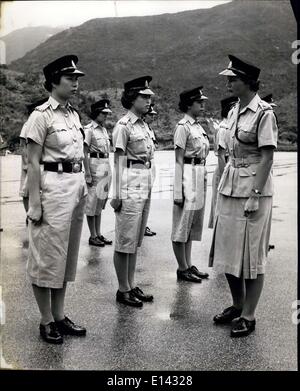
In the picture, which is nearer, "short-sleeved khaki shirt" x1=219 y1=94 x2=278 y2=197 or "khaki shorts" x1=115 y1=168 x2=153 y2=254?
"short-sleeved khaki shirt" x1=219 y1=94 x2=278 y2=197

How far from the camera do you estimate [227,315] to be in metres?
4.19

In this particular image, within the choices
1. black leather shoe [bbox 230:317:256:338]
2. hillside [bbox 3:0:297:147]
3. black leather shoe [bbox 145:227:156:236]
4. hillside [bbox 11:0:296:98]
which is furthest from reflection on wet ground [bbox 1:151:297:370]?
hillside [bbox 11:0:296:98]

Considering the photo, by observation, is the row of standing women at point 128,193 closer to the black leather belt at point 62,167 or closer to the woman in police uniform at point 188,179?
the black leather belt at point 62,167

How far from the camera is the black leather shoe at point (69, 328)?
385 centimetres

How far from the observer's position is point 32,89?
93.5ft

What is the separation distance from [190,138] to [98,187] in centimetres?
234

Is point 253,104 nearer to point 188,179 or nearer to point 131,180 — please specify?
point 131,180

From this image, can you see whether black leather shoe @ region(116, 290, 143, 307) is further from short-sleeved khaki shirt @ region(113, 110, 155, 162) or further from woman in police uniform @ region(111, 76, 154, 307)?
short-sleeved khaki shirt @ region(113, 110, 155, 162)

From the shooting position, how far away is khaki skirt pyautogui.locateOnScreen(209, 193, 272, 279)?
3.86 metres

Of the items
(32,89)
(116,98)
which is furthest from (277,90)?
(32,89)

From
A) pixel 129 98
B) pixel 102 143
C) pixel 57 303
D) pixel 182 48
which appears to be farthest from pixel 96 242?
pixel 182 48

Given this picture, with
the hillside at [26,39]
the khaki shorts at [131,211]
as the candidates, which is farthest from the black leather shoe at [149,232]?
the hillside at [26,39]

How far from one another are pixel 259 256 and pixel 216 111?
3057cm

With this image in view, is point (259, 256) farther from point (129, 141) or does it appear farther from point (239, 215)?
point (129, 141)
